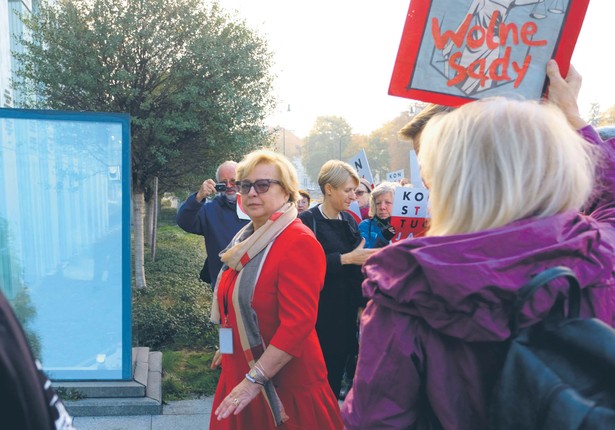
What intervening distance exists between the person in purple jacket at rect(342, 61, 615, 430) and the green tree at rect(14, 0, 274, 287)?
29.3 ft

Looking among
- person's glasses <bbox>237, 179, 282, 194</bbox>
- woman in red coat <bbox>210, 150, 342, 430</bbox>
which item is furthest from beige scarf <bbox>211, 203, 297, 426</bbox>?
person's glasses <bbox>237, 179, 282, 194</bbox>

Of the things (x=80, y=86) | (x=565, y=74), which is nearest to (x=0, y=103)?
(x=80, y=86)

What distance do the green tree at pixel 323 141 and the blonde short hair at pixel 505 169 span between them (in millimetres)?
88016

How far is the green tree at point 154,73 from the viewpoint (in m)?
9.50

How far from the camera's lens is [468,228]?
3.92 ft

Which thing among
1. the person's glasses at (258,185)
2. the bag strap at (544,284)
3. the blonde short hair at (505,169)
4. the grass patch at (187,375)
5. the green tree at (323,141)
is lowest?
the green tree at (323,141)

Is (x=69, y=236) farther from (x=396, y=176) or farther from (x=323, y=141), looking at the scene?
(x=323, y=141)

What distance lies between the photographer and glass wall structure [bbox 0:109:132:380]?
4145 mm

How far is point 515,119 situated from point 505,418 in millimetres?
649

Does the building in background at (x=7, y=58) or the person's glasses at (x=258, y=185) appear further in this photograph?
the building in background at (x=7, y=58)

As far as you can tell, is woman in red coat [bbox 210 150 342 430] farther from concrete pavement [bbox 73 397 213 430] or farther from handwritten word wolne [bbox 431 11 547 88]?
concrete pavement [bbox 73 397 213 430]

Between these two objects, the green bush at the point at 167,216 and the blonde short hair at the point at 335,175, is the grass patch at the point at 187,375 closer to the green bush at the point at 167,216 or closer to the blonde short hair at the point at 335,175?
the blonde short hair at the point at 335,175

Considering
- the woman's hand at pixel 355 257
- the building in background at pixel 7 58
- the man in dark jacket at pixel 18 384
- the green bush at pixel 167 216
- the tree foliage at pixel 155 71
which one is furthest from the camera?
the green bush at pixel 167 216

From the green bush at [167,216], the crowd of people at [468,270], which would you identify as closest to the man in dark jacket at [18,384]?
the crowd of people at [468,270]
